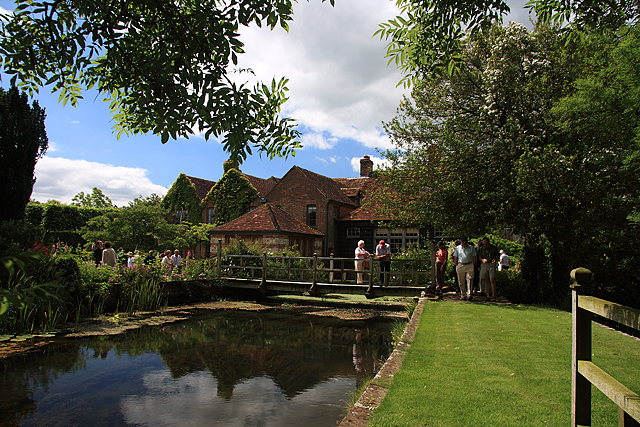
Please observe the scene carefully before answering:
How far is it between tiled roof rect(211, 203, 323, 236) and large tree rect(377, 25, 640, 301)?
9193mm

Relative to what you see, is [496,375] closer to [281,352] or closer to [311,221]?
[281,352]

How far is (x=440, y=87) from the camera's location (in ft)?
54.5

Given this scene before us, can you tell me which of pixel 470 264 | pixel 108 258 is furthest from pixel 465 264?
pixel 108 258

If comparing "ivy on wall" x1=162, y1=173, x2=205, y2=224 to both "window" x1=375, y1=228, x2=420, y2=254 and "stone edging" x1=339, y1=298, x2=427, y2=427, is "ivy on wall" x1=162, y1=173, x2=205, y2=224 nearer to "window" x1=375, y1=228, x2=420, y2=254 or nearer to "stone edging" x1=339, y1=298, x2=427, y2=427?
"window" x1=375, y1=228, x2=420, y2=254

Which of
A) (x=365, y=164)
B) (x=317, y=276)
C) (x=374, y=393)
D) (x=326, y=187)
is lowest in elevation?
(x=374, y=393)

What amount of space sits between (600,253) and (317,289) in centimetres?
999

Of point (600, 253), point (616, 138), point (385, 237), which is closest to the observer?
point (616, 138)

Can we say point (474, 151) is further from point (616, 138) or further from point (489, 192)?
point (616, 138)

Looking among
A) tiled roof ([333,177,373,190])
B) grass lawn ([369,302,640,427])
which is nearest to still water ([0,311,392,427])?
grass lawn ([369,302,640,427])

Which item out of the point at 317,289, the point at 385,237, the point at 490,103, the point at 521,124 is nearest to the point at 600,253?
the point at 521,124

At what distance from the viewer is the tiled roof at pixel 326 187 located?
3182 centimetres

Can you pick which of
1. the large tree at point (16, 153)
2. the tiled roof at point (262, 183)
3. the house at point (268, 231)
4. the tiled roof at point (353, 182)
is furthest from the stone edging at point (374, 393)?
the tiled roof at point (262, 183)

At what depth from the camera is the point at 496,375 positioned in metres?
5.38

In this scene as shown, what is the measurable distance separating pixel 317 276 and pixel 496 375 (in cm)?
1232
